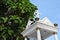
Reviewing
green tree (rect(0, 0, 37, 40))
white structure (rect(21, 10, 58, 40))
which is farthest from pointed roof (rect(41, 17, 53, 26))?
green tree (rect(0, 0, 37, 40))

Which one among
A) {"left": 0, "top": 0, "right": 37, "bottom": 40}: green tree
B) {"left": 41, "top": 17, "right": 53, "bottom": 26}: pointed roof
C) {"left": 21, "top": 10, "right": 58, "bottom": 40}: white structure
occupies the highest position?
{"left": 0, "top": 0, "right": 37, "bottom": 40}: green tree

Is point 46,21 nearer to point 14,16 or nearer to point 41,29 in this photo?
point 41,29

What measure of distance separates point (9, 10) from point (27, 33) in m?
4.67

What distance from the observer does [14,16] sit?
21625 mm

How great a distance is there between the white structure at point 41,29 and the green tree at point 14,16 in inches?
103

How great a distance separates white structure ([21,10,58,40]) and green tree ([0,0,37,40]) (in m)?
2.62

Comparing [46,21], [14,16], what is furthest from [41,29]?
[14,16]

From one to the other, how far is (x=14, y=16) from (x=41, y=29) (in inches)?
187

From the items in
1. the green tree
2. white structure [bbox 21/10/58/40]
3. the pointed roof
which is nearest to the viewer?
white structure [bbox 21/10/58/40]

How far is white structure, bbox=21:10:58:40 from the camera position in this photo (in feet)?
57.6

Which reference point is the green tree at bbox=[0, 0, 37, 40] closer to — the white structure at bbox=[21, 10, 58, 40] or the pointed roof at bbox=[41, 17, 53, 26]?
the white structure at bbox=[21, 10, 58, 40]

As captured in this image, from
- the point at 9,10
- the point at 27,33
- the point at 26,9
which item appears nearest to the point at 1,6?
the point at 9,10

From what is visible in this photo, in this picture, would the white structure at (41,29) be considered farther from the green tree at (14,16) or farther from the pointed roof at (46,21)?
the green tree at (14,16)

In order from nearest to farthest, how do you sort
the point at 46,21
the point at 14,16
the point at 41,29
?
the point at 41,29 → the point at 46,21 → the point at 14,16
